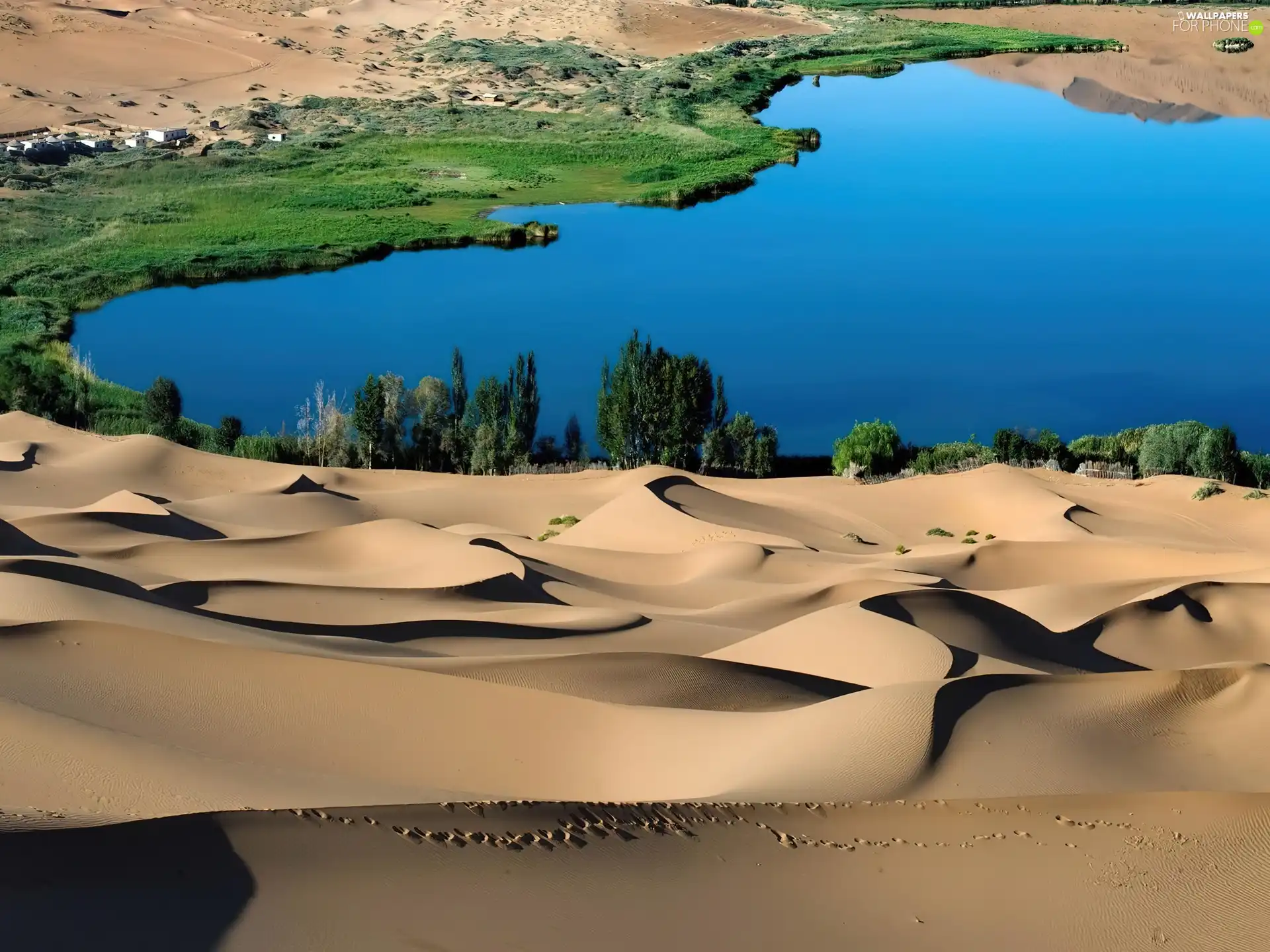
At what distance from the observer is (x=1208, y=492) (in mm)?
27953

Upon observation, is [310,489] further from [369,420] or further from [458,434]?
[458,434]

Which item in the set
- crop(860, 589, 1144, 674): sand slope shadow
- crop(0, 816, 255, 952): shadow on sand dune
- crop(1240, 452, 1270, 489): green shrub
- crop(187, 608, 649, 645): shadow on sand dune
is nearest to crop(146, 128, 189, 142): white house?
crop(1240, 452, 1270, 489): green shrub

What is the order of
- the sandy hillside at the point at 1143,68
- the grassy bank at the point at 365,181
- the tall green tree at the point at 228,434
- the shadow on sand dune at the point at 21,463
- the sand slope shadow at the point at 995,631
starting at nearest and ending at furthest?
1. the sand slope shadow at the point at 995,631
2. the shadow on sand dune at the point at 21,463
3. the tall green tree at the point at 228,434
4. the grassy bank at the point at 365,181
5. the sandy hillside at the point at 1143,68

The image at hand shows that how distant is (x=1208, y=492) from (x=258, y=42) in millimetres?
71909

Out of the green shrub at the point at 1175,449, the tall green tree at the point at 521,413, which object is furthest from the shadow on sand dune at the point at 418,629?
the green shrub at the point at 1175,449

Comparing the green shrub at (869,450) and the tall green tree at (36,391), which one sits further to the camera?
the tall green tree at (36,391)

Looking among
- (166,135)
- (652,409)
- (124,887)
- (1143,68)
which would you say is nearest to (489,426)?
(652,409)

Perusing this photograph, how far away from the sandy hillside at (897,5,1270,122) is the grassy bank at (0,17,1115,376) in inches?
388

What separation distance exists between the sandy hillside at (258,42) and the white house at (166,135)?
3.57m

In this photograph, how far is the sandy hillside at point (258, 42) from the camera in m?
74.7

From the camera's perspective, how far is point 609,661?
44.7 ft

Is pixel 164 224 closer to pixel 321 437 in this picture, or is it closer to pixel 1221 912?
pixel 321 437

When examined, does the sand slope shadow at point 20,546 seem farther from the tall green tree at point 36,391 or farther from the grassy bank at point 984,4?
the grassy bank at point 984,4

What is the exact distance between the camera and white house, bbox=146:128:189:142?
221 feet
